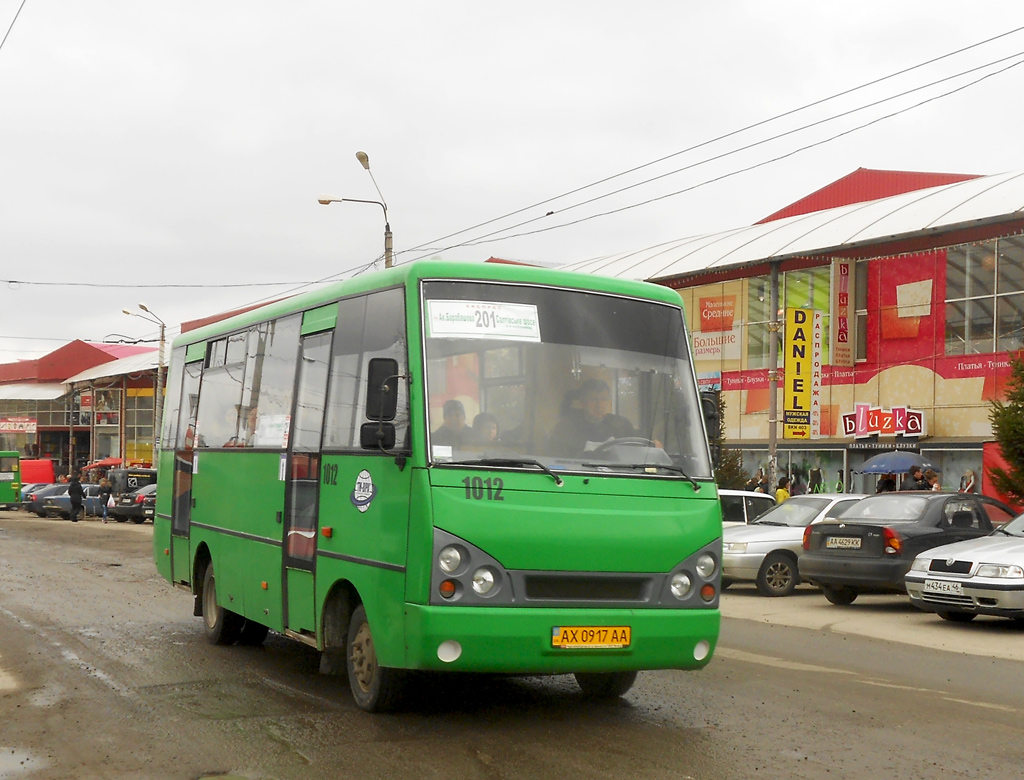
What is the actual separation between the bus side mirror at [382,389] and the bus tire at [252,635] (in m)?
4.87

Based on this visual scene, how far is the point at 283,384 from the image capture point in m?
9.84

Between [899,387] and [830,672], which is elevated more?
[899,387]

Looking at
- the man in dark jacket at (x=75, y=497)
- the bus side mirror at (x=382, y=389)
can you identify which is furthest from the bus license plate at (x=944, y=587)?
the man in dark jacket at (x=75, y=497)

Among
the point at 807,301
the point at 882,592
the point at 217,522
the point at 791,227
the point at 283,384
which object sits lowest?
the point at 882,592

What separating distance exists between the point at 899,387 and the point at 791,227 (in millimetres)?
7613

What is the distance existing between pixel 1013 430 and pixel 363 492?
17.0m

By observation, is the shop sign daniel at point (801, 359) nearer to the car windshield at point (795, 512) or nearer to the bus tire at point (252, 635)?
the car windshield at point (795, 512)

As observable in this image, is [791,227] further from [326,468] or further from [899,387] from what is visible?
[326,468]

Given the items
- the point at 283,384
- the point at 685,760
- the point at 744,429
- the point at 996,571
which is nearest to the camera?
the point at 685,760

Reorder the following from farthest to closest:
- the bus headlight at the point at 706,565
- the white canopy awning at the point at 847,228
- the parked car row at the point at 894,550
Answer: the white canopy awning at the point at 847,228, the parked car row at the point at 894,550, the bus headlight at the point at 706,565

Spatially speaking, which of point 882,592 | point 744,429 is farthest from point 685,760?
point 744,429

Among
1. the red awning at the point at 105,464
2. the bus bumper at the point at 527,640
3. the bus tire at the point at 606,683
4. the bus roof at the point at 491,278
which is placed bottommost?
the bus tire at the point at 606,683

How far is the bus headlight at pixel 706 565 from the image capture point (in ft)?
25.6

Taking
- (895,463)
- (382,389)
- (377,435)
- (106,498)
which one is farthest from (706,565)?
(106,498)
